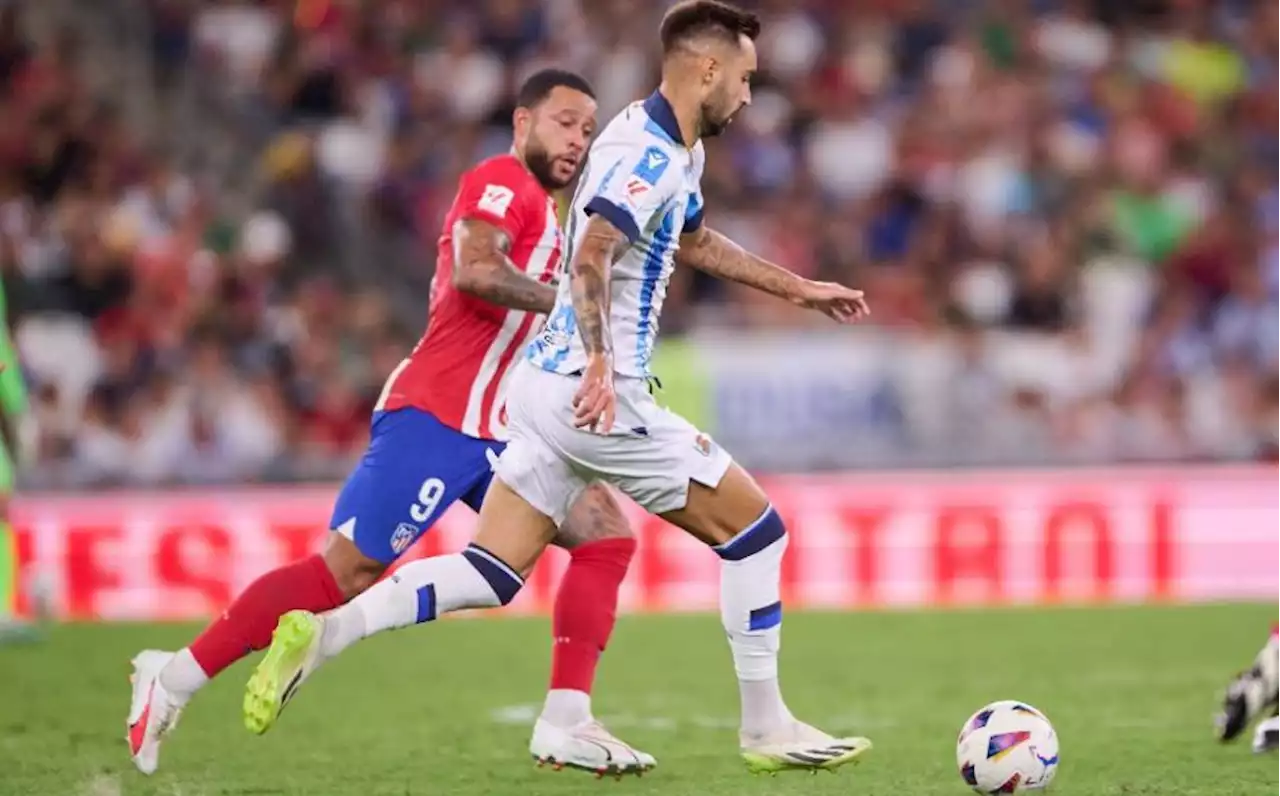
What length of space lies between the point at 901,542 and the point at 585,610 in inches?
282

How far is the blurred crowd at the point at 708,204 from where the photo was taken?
50.7 feet

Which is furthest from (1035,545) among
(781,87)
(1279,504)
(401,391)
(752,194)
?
(401,391)

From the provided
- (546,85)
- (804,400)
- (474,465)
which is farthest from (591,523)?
(804,400)

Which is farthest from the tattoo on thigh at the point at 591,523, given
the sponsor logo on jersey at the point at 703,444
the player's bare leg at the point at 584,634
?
the sponsor logo on jersey at the point at 703,444

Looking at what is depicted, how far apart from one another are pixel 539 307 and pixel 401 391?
2.18ft

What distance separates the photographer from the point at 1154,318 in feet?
55.4

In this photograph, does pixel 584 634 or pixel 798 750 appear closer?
pixel 798 750

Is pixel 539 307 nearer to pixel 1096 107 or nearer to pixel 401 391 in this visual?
pixel 401 391

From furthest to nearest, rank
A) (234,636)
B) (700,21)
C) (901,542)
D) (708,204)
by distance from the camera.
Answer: (708,204) → (901,542) → (234,636) → (700,21)

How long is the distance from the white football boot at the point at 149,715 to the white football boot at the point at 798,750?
1889 mm

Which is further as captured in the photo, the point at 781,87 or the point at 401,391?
the point at 781,87

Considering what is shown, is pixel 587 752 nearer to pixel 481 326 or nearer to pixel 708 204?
pixel 481 326

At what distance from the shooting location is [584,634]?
7480mm

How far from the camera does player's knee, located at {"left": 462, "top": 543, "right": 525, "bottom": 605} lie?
662cm
